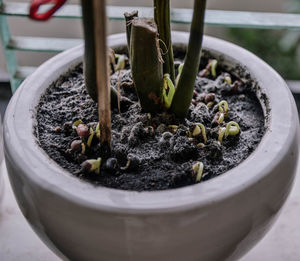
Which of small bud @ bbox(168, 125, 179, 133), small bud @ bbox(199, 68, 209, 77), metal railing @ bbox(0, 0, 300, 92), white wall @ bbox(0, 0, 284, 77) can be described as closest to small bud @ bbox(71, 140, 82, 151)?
small bud @ bbox(168, 125, 179, 133)

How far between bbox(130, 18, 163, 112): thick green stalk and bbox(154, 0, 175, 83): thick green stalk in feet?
0.17

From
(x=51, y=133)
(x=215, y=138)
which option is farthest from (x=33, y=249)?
(x=215, y=138)

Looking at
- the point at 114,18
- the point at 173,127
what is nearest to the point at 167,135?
the point at 173,127

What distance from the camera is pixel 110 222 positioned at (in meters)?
0.43

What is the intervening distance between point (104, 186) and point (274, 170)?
0.17 meters

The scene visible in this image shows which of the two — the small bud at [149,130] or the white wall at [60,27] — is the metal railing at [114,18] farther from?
the white wall at [60,27]

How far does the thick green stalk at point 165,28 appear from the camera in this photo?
548 millimetres

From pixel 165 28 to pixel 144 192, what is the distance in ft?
0.73

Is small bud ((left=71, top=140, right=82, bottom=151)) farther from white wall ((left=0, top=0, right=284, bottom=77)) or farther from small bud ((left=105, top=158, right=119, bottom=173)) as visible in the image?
white wall ((left=0, top=0, right=284, bottom=77))

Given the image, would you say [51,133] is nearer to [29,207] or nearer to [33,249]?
[29,207]

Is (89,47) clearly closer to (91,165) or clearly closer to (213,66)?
(91,165)

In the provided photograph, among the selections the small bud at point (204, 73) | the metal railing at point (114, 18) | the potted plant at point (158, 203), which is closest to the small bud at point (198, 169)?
the potted plant at point (158, 203)

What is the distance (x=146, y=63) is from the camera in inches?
20.5

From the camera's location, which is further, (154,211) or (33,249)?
(33,249)
